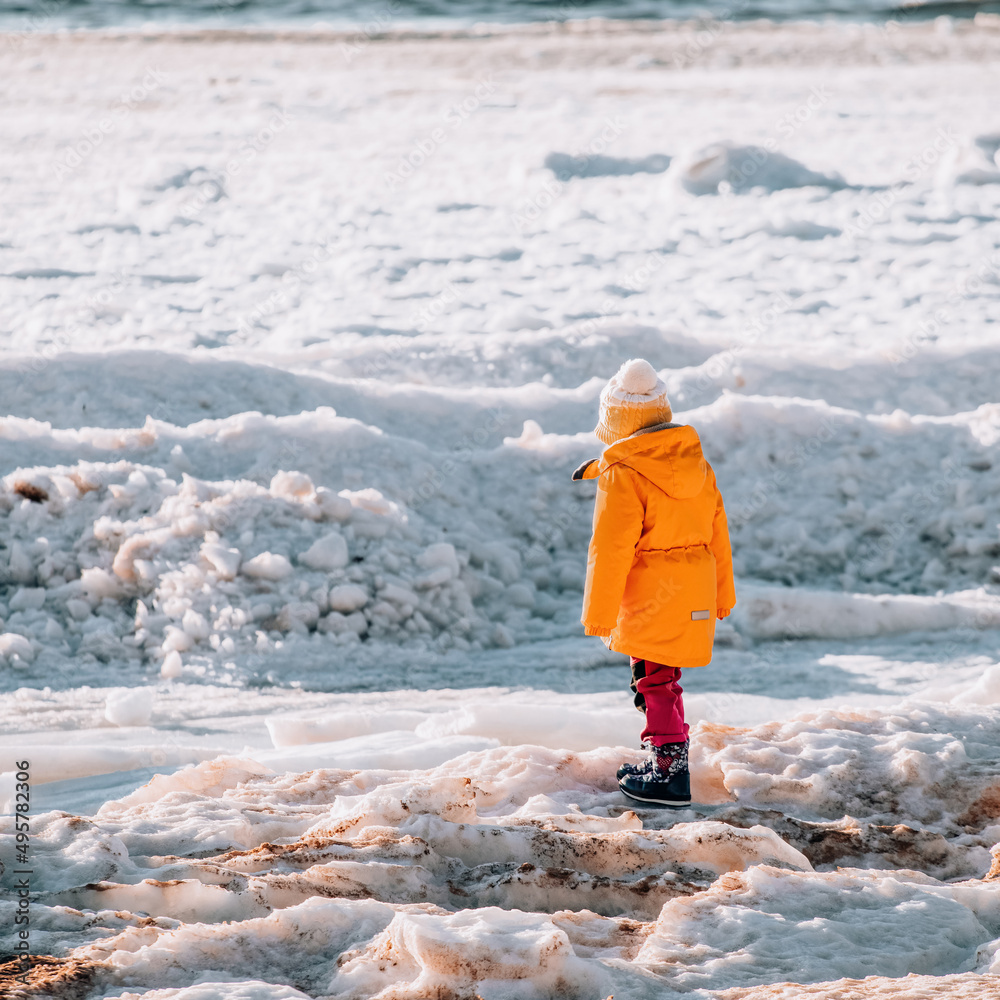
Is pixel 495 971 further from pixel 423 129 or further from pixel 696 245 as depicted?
pixel 423 129

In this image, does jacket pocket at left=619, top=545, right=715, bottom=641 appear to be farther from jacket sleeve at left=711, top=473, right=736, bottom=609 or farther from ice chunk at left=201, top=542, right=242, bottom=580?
ice chunk at left=201, top=542, right=242, bottom=580

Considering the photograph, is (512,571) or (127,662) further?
(512,571)

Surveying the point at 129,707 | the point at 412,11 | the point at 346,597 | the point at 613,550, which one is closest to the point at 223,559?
the point at 346,597

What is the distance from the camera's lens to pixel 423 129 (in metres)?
13.3

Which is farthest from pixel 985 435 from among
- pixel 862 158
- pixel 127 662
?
pixel 862 158

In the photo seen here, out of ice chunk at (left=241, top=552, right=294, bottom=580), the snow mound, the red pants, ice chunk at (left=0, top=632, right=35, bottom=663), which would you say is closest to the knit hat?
the red pants

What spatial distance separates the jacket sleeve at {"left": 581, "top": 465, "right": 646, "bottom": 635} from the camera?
3301 mm

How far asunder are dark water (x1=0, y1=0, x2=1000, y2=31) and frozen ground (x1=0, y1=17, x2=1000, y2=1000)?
10129 millimetres

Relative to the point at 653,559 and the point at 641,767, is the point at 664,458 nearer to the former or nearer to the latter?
the point at 653,559

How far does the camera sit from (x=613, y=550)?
330 centimetres

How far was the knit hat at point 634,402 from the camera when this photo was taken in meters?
3.34

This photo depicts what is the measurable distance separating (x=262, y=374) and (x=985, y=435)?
13.9 feet

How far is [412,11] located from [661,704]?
75.0 ft

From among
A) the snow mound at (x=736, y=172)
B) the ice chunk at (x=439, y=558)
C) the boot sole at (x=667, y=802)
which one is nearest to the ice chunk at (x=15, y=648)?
the ice chunk at (x=439, y=558)
